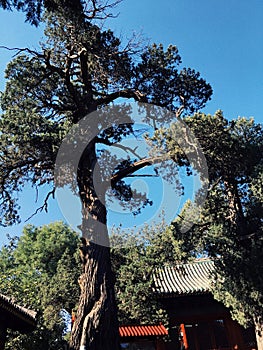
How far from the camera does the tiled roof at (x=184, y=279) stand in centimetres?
1159

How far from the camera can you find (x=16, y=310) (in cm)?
644

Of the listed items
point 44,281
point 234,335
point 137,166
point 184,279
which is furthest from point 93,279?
point 44,281

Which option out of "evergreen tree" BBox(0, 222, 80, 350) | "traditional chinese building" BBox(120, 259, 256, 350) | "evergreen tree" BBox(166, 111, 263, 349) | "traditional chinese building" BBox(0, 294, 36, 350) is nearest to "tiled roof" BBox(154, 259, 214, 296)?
"traditional chinese building" BBox(120, 259, 256, 350)

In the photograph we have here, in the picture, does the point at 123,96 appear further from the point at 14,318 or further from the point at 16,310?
the point at 14,318

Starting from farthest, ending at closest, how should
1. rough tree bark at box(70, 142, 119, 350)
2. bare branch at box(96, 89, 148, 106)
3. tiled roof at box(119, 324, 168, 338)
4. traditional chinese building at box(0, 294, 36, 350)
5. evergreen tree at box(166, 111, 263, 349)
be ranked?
1. tiled roof at box(119, 324, 168, 338)
2. evergreen tree at box(166, 111, 263, 349)
3. bare branch at box(96, 89, 148, 106)
4. traditional chinese building at box(0, 294, 36, 350)
5. rough tree bark at box(70, 142, 119, 350)

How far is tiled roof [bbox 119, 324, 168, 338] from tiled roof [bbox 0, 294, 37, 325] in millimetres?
3051

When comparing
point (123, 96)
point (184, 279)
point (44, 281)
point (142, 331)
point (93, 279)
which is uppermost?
point (123, 96)

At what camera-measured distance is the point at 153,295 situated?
11180 millimetres

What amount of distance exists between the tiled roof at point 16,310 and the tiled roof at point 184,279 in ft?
17.9

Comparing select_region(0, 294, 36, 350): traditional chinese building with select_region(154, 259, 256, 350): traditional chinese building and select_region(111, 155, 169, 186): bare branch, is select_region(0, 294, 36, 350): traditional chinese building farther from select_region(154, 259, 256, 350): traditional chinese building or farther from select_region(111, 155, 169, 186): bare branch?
select_region(154, 259, 256, 350): traditional chinese building

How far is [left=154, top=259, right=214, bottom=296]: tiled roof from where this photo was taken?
11594 millimetres

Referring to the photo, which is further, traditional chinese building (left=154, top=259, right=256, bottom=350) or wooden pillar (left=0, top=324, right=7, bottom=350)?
traditional chinese building (left=154, top=259, right=256, bottom=350)

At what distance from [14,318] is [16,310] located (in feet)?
2.73

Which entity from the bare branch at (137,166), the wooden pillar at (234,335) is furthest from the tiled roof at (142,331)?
the bare branch at (137,166)
